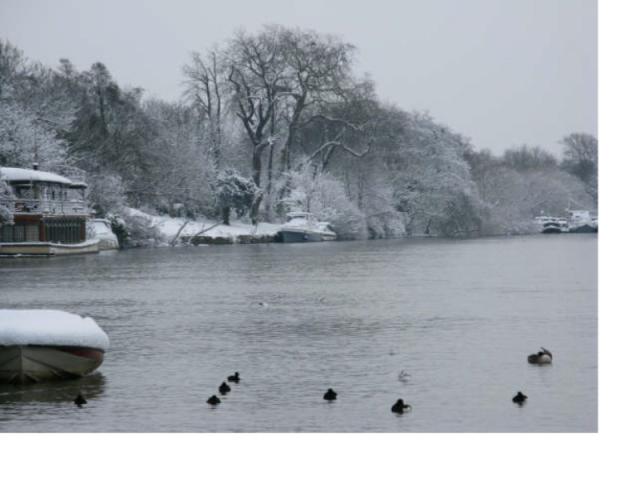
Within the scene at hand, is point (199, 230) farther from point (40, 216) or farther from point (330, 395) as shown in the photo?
point (330, 395)

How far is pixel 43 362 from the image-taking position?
955 cm

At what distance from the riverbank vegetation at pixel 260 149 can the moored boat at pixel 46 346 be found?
529 inches

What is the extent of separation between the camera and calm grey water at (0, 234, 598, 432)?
848cm

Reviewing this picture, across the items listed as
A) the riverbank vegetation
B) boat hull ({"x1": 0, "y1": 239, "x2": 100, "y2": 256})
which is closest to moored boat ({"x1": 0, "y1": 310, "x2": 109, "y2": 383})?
the riverbank vegetation

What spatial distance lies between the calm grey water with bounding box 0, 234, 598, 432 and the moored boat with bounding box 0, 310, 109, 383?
16 centimetres

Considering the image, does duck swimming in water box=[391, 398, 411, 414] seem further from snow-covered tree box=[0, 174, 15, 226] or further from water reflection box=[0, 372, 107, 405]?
snow-covered tree box=[0, 174, 15, 226]

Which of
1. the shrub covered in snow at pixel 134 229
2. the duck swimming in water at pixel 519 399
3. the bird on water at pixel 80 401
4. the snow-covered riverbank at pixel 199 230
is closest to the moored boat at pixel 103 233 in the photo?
the shrub covered in snow at pixel 134 229

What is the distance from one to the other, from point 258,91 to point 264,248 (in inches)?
277

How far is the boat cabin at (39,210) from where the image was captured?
99.7 ft

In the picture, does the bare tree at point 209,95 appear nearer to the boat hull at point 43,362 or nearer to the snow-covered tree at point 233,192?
the snow-covered tree at point 233,192

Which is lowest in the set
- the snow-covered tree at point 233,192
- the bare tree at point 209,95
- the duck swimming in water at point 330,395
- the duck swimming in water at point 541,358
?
the duck swimming in water at point 330,395

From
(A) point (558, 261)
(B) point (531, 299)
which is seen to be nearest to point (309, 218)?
(A) point (558, 261)

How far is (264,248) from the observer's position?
34.8 meters
